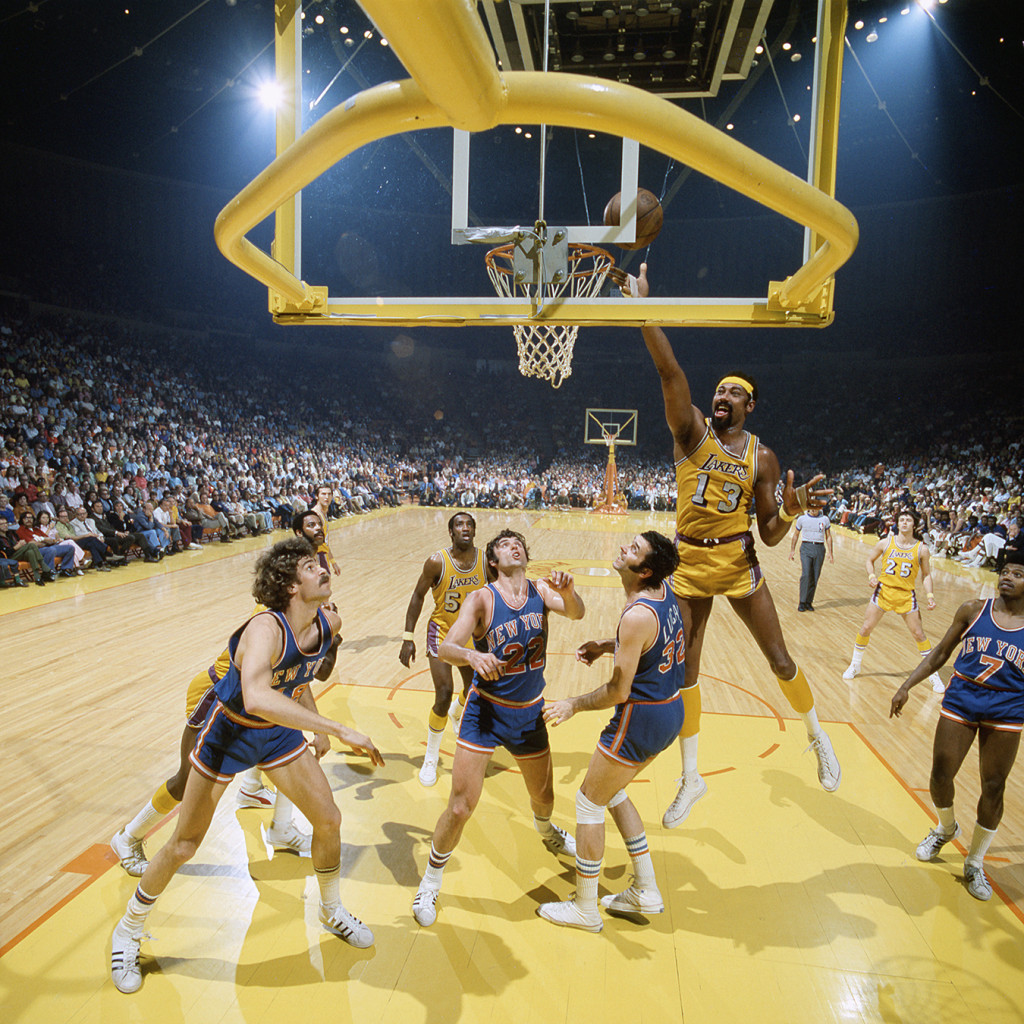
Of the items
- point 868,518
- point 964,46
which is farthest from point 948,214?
point 868,518

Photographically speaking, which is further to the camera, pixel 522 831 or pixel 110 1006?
pixel 522 831

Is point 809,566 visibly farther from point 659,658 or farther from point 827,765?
point 659,658

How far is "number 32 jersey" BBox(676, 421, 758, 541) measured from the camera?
3656 millimetres

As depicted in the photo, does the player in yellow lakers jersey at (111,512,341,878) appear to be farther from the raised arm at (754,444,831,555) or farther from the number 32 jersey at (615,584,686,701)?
the raised arm at (754,444,831,555)

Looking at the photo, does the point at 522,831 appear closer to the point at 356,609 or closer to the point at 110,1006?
the point at 110,1006

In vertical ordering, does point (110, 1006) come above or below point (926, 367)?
below

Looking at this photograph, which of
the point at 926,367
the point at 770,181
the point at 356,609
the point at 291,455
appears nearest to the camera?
the point at 770,181

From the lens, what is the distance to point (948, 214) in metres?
24.9

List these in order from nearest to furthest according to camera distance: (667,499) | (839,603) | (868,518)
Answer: (839,603)
(868,518)
(667,499)

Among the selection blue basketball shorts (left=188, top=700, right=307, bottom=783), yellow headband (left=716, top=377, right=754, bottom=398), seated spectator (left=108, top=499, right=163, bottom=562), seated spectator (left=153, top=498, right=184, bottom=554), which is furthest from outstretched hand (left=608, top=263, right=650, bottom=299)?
seated spectator (left=153, top=498, right=184, bottom=554)

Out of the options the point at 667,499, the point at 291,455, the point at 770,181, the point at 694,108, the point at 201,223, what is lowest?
the point at 667,499

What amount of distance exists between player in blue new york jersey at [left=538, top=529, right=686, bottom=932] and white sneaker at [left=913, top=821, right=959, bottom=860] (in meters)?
1.83

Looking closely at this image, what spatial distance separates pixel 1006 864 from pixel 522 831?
8.89ft

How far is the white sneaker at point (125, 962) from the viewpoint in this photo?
2770 mm
